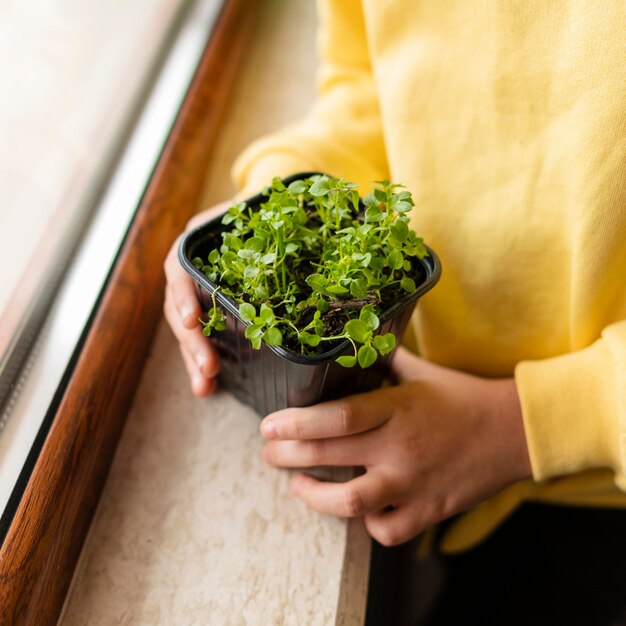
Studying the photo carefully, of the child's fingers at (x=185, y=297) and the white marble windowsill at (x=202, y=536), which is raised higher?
the child's fingers at (x=185, y=297)

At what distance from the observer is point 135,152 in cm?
76

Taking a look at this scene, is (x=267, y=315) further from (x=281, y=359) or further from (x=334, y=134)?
(x=334, y=134)

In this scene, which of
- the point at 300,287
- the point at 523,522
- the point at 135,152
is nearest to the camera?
the point at 300,287

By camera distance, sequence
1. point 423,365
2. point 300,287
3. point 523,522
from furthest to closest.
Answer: point 523,522 < point 423,365 < point 300,287

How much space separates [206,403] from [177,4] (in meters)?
0.66

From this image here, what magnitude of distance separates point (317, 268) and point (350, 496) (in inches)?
8.7

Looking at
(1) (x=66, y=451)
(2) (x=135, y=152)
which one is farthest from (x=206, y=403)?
(2) (x=135, y=152)

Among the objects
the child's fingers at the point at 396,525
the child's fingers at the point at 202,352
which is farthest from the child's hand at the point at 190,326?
the child's fingers at the point at 396,525

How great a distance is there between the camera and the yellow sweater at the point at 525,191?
1.72ft

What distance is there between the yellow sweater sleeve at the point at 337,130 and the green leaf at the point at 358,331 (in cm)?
33

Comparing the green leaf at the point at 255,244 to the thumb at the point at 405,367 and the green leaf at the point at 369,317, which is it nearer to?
the green leaf at the point at 369,317

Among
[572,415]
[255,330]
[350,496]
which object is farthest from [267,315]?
[572,415]

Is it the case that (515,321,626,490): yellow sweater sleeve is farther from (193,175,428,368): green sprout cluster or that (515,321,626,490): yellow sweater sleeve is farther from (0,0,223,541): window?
(0,0,223,541): window

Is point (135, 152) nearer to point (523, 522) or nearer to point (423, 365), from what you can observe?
point (423, 365)
